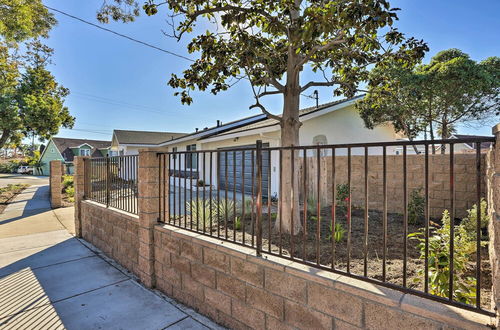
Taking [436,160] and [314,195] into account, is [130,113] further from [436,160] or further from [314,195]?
[436,160]

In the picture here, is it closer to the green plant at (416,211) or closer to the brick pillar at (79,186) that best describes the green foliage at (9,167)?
the brick pillar at (79,186)

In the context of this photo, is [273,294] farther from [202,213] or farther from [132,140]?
[132,140]

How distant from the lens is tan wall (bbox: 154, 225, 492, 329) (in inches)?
60.1

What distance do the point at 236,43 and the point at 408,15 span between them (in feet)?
11.3

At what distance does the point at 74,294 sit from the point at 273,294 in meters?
2.65

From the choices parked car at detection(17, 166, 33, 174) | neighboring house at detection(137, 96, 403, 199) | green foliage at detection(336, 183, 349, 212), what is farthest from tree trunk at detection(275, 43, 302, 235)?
parked car at detection(17, 166, 33, 174)

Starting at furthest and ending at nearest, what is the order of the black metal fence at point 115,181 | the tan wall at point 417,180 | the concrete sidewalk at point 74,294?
the tan wall at point 417,180
the black metal fence at point 115,181
the concrete sidewalk at point 74,294

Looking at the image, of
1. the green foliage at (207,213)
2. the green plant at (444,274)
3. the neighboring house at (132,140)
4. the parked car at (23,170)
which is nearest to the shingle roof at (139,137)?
the neighboring house at (132,140)

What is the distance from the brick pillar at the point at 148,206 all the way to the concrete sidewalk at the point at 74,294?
0.85 feet

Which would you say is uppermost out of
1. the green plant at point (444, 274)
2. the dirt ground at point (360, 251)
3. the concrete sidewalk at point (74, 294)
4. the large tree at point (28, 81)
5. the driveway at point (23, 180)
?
the large tree at point (28, 81)

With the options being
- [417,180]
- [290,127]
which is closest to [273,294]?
[290,127]

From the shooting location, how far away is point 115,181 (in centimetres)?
473

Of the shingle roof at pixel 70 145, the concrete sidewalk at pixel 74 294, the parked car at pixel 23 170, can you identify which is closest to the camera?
the concrete sidewalk at pixel 74 294

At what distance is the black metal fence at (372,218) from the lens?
1693mm
